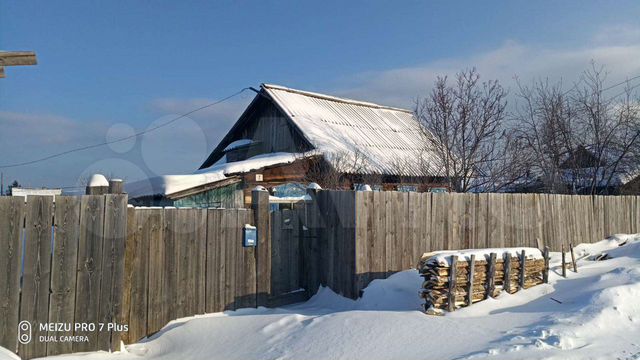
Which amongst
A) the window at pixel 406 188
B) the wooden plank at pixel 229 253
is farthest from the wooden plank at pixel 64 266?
the window at pixel 406 188

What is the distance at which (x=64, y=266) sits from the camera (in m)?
5.95

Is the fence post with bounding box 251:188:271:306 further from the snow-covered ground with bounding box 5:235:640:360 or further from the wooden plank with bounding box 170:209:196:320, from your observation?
the wooden plank with bounding box 170:209:196:320

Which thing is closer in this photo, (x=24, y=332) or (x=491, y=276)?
(x=24, y=332)

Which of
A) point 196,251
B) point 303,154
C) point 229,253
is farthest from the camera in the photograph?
point 303,154

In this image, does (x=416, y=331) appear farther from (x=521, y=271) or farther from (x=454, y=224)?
(x=454, y=224)

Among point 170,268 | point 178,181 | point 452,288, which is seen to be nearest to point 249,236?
point 170,268

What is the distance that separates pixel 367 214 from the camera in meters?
8.25

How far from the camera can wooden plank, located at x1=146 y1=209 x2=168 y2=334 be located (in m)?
→ 6.77

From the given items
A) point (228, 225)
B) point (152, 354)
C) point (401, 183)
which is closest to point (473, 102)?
point (401, 183)

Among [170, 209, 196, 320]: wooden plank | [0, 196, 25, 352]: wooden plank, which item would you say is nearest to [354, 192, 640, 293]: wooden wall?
[170, 209, 196, 320]: wooden plank

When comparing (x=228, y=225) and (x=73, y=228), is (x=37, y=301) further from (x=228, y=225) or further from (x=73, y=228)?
(x=228, y=225)

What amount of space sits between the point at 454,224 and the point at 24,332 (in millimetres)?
7154

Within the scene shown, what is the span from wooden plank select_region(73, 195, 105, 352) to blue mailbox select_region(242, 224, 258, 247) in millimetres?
2143

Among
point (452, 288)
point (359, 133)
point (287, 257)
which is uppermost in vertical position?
point (359, 133)
